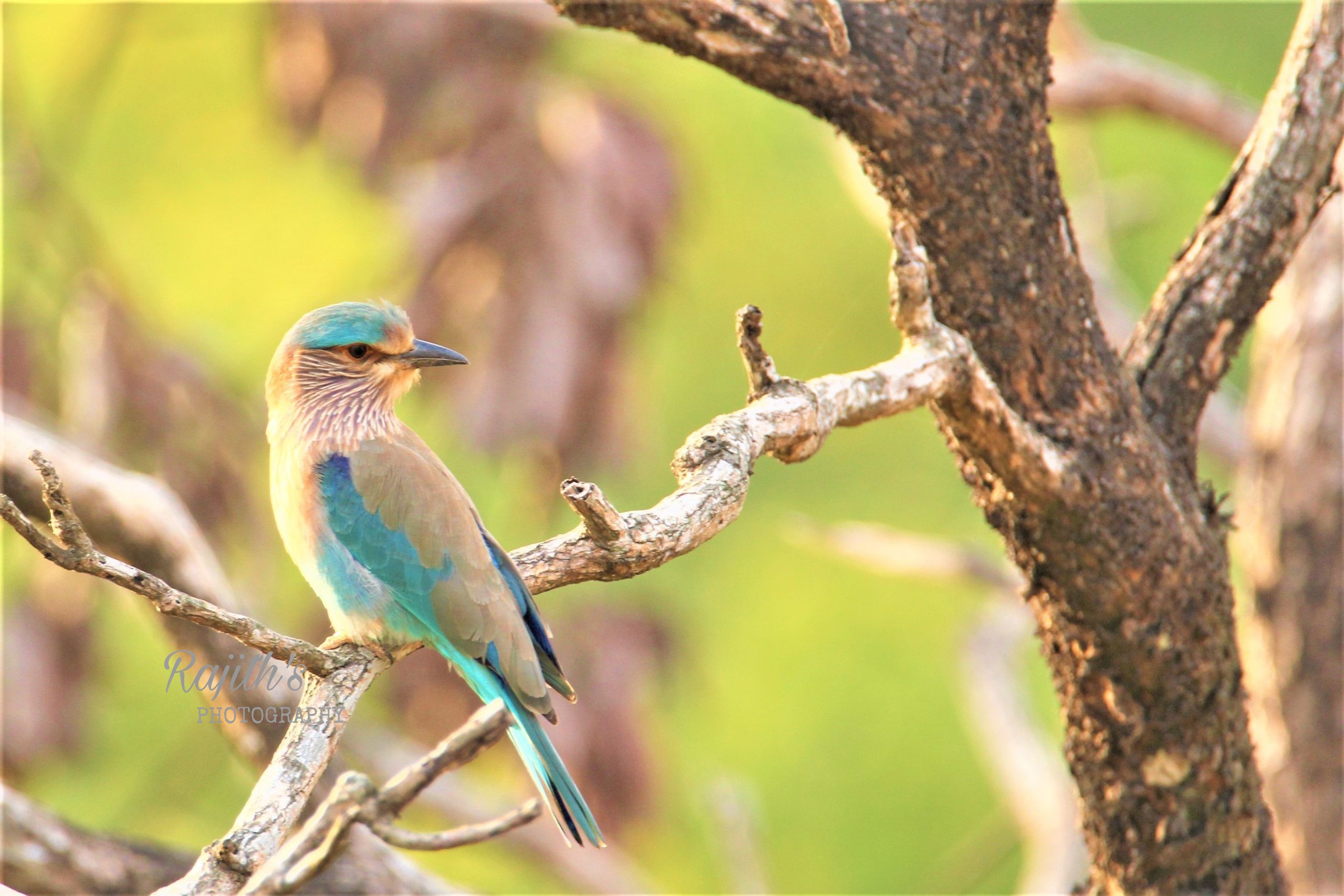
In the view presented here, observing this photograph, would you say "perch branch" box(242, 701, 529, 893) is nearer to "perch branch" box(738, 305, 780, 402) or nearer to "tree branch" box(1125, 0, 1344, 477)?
"perch branch" box(738, 305, 780, 402)

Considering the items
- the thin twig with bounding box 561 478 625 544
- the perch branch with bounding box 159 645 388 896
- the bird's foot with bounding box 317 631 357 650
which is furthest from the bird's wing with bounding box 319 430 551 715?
the thin twig with bounding box 561 478 625 544

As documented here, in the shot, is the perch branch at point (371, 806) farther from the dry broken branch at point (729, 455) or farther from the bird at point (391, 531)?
the bird at point (391, 531)

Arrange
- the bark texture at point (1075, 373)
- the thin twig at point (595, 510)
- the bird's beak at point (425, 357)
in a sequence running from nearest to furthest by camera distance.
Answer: the thin twig at point (595, 510) → the bark texture at point (1075, 373) → the bird's beak at point (425, 357)

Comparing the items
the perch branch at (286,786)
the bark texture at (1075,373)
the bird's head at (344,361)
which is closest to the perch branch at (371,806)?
the perch branch at (286,786)

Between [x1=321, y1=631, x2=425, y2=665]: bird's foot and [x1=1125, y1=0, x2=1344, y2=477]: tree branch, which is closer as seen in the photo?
[x1=321, y1=631, x2=425, y2=665]: bird's foot

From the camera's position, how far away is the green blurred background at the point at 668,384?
496 centimetres

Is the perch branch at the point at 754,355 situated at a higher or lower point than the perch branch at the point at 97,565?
higher

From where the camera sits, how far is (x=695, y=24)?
204 cm

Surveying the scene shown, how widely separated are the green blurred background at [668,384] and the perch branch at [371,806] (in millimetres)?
3278

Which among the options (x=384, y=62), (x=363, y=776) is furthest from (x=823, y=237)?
(x=363, y=776)

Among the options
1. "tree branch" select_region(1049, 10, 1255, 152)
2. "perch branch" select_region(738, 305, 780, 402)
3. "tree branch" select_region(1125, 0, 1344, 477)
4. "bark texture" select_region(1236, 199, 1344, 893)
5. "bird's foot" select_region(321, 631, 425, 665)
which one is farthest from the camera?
"tree branch" select_region(1049, 10, 1255, 152)

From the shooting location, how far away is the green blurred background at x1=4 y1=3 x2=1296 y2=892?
496 cm

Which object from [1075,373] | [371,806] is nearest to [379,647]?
[371,806]

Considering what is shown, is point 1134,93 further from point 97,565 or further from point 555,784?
point 97,565
